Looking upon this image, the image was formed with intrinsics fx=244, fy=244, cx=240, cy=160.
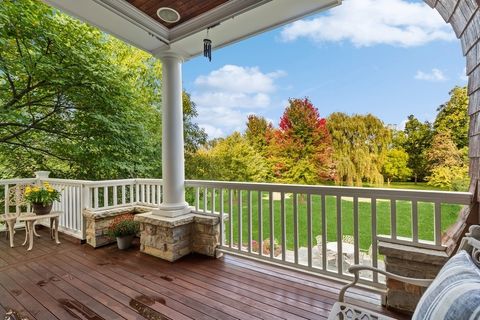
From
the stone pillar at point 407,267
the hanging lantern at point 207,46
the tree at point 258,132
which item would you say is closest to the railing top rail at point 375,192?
the stone pillar at point 407,267

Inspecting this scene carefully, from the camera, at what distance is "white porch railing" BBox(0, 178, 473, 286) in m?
2.15

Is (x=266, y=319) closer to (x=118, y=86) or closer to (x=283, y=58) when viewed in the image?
(x=118, y=86)

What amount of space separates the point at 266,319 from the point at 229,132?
23.2ft

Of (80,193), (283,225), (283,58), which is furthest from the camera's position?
(283,58)

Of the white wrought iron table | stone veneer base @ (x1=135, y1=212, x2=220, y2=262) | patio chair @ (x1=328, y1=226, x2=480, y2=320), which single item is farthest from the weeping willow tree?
the white wrought iron table

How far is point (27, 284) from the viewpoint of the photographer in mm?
2555

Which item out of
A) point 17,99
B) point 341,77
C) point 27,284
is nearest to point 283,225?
point 27,284

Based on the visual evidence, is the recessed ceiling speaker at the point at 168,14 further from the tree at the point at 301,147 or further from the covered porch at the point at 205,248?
the tree at the point at 301,147

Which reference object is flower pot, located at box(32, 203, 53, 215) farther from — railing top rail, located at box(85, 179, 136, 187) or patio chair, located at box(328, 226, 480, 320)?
patio chair, located at box(328, 226, 480, 320)

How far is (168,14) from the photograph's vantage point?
271cm

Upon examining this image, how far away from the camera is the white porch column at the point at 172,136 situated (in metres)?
3.39

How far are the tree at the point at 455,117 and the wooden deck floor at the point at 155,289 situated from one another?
382cm

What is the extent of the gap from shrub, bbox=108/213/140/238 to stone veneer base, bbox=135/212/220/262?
31cm

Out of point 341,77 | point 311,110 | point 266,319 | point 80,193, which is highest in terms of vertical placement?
point 341,77
